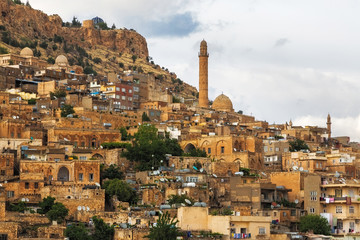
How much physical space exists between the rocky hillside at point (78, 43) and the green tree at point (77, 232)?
6104 cm

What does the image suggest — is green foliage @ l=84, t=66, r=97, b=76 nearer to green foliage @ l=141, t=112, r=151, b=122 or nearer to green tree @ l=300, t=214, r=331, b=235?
green foliage @ l=141, t=112, r=151, b=122

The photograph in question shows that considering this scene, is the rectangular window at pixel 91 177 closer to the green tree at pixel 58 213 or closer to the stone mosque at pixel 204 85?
the green tree at pixel 58 213

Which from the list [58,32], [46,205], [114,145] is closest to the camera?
[46,205]

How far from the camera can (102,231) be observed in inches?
1727

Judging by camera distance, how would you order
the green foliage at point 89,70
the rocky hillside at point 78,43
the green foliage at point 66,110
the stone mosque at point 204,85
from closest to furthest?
the green foliage at point 66,110 < the stone mosque at point 204,85 < the green foliage at point 89,70 < the rocky hillside at point 78,43

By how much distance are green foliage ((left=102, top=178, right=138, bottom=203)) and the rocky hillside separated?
53287 mm

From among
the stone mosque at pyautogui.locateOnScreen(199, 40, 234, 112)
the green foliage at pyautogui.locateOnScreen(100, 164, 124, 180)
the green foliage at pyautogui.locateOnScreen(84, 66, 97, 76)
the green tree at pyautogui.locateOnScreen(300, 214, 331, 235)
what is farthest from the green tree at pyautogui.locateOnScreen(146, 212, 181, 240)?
the green foliage at pyautogui.locateOnScreen(84, 66, 97, 76)

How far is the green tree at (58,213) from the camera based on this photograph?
45656mm

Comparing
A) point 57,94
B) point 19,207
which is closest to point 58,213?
point 19,207

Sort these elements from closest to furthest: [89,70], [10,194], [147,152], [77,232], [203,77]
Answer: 1. [77,232]
2. [10,194]
3. [147,152]
4. [203,77]
5. [89,70]

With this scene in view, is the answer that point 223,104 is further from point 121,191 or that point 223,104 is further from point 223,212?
point 223,212

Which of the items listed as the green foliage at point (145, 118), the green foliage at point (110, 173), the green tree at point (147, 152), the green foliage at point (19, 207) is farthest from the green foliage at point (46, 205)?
the green foliage at point (145, 118)

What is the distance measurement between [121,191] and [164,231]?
31.1ft

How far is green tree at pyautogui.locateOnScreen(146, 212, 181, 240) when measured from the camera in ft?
139
